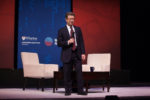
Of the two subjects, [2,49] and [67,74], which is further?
[2,49]

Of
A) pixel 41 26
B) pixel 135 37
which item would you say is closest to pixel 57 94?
pixel 41 26

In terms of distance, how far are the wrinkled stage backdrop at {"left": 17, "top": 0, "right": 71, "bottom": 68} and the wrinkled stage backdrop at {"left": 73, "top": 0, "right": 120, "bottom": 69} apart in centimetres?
50

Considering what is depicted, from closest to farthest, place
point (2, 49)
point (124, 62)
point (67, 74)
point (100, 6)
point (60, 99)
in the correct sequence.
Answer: point (60, 99)
point (67, 74)
point (2, 49)
point (100, 6)
point (124, 62)

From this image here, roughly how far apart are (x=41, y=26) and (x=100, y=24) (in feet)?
5.93

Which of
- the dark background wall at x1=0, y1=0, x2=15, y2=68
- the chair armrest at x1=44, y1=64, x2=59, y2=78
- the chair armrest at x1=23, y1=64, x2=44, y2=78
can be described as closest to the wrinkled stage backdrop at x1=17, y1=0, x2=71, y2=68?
the dark background wall at x1=0, y1=0, x2=15, y2=68

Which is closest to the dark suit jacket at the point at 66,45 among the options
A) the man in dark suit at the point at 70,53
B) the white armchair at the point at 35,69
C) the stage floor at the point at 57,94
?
the man in dark suit at the point at 70,53

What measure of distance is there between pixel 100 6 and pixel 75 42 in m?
4.20

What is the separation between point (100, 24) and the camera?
1030cm

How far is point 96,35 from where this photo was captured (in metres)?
10.3

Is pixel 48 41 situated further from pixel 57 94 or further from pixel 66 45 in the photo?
pixel 66 45

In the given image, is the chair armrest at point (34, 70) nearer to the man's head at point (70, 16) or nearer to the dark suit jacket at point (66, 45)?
the dark suit jacket at point (66, 45)

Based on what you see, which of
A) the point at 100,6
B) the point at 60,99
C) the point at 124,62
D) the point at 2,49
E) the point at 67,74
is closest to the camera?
the point at 60,99

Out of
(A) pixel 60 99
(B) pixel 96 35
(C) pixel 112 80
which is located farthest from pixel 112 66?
(A) pixel 60 99

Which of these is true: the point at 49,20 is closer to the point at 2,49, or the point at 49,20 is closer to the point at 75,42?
the point at 2,49
